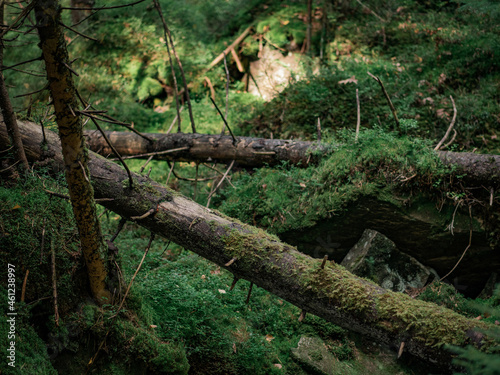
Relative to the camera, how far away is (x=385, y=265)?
5.19 meters

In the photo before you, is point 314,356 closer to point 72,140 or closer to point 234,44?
point 72,140

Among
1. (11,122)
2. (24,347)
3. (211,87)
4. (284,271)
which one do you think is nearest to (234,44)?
(211,87)

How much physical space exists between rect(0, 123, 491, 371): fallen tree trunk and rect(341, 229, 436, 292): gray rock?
5.98 ft

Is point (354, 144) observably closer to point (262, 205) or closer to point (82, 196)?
point (262, 205)

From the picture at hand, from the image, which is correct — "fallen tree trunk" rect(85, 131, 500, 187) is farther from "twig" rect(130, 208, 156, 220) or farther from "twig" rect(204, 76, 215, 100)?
"twig" rect(204, 76, 215, 100)

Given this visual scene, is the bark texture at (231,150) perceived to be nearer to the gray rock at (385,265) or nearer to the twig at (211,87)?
the gray rock at (385,265)

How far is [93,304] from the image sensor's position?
128 inches

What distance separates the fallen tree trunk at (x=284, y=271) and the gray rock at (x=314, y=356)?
1153 mm

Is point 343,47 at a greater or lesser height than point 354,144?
greater

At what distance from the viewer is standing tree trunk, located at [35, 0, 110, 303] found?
7.75ft

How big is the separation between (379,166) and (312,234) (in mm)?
1419

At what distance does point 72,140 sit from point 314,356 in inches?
136

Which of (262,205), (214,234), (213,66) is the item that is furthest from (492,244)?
(213,66)

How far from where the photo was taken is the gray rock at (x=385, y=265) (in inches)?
202
